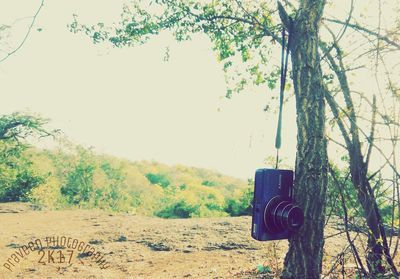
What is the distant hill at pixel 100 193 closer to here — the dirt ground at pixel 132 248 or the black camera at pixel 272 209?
the dirt ground at pixel 132 248

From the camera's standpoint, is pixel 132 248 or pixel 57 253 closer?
pixel 57 253

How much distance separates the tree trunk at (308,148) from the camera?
7.44 feet

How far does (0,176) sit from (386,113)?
1384 centimetres

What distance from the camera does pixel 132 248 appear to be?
7.51 m

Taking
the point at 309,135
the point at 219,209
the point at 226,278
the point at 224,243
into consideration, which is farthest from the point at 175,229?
the point at 309,135

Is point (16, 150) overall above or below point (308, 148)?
above

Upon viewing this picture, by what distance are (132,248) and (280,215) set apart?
632 centimetres

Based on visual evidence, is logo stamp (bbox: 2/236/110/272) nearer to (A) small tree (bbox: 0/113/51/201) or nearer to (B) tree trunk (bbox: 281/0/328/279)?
(B) tree trunk (bbox: 281/0/328/279)

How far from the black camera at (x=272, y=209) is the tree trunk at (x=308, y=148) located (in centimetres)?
40

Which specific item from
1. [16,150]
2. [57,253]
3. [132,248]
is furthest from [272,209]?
[16,150]

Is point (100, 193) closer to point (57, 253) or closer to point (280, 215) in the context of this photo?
point (57, 253)

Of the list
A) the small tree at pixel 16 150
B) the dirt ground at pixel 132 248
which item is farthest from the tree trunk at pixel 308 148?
the small tree at pixel 16 150

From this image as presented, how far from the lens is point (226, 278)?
5.52m

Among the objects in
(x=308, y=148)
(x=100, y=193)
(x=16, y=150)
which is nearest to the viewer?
(x=308, y=148)
